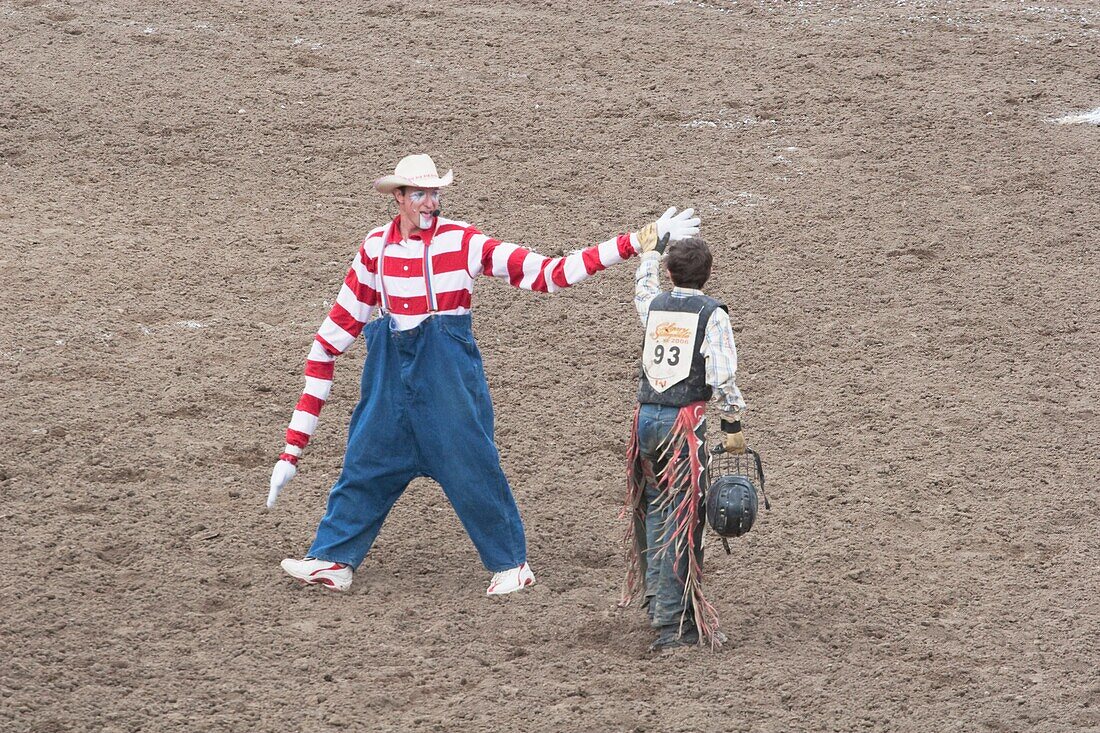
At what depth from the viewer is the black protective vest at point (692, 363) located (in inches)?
231

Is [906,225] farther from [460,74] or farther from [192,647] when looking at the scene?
[192,647]

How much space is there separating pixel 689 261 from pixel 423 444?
151 cm

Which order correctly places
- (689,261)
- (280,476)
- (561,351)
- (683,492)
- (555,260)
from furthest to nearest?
(561,351) < (280,476) < (555,260) < (683,492) < (689,261)

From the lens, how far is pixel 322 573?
6672mm

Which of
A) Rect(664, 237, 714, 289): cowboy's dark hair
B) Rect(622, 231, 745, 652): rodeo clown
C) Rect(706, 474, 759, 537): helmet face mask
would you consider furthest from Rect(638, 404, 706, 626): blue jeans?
Rect(664, 237, 714, 289): cowboy's dark hair

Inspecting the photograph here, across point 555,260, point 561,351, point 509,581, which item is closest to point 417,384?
point 555,260

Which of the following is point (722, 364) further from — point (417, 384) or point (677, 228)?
point (417, 384)

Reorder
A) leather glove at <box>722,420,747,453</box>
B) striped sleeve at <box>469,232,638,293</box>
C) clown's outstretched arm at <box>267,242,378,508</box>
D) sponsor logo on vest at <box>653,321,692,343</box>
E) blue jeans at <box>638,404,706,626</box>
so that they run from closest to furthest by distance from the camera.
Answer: leather glove at <box>722,420,747,453</box> < sponsor logo on vest at <box>653,321,692,343</box> < blue jeans at <box>638,404,706,626</box> < striped sleeve at <box>469,232,638,293</box> < clown's outstretched arm at <box>267,242,378,508</box>

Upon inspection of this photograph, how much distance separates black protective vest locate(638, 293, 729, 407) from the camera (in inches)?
231

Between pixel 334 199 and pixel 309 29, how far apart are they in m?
3.28

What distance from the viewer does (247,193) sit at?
36.2 ft

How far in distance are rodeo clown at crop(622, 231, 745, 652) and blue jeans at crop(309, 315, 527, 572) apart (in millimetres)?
715

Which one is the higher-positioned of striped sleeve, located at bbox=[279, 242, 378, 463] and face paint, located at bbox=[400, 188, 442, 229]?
face paint, located at bbox=[400, 188, 442, 229]

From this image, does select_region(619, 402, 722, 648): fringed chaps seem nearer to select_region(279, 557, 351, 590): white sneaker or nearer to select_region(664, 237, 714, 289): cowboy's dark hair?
select_region(664, 237, 714, 289): cowboy's dark hair
